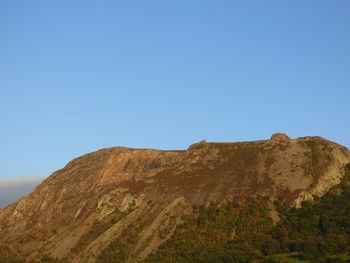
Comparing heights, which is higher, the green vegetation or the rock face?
the rock face

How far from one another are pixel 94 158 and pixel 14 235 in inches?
1533

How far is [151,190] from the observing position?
146 m

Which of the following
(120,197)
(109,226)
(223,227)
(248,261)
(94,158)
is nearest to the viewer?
(248,261)

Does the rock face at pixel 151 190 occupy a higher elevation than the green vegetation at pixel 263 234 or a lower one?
higher

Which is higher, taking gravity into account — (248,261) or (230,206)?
(230,206)

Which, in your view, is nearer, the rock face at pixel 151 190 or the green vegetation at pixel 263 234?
the green vegetation at pixel 263 234

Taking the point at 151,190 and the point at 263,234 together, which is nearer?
the point at 263,234

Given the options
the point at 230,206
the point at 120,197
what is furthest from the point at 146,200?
the point at 230,206

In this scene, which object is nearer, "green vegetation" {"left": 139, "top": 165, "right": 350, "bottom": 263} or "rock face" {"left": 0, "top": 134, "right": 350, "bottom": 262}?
"green vegetation" {"left": 139, "top": 165, "right": 350, "bottom": 263}

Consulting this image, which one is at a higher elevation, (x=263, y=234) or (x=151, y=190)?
(x=151, y=190)

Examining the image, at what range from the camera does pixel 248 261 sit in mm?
110875

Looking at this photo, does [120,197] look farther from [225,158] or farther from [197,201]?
[225,158]

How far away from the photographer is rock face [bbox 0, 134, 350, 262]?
13288 cm

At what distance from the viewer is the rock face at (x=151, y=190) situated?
133 meters
